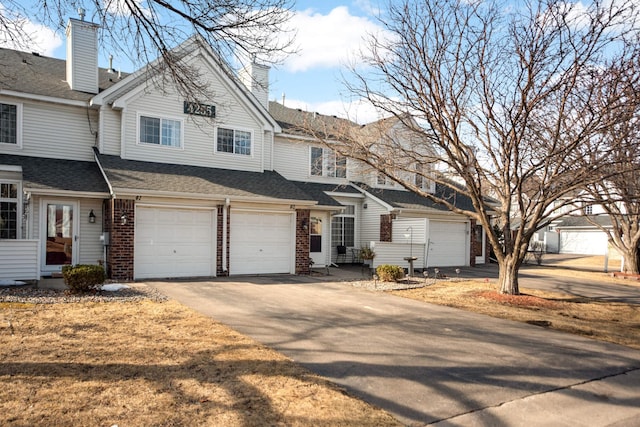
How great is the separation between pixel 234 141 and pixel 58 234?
7000 millimetres

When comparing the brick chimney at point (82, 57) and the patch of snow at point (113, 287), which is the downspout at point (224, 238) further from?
the brick chimney at point (82, 57)

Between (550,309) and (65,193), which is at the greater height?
(65,193)

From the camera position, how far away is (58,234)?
46.5 ft

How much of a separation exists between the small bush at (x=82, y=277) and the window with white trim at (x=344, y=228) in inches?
455

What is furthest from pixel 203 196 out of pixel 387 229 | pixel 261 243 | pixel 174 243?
pixel 387 229

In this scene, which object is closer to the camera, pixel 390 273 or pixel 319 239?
pixel 390 273

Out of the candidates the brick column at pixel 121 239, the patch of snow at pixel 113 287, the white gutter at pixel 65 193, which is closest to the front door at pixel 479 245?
the brick column at pixel 121 239

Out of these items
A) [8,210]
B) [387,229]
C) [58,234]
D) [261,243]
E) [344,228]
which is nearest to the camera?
[8,210]

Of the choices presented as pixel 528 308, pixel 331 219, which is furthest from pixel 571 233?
pixel 528 308

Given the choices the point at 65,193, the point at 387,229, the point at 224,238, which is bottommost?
the point at 224,238

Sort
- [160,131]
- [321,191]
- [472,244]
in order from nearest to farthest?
[160,131]
[321,191]
[472,244]

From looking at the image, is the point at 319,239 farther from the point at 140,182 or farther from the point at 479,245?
the point at 479,245

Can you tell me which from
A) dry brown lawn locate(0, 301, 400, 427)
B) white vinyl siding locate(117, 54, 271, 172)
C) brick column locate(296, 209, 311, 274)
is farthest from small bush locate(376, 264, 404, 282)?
dry brown lawn locate(0, 301, 400, 427)

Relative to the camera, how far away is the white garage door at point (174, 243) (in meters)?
14.0
